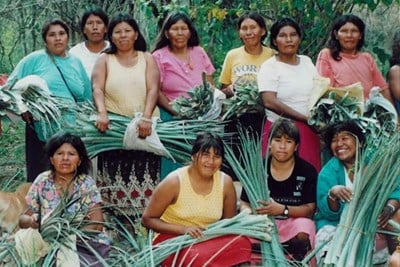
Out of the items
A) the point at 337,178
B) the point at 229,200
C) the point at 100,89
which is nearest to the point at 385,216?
the point at 337,178

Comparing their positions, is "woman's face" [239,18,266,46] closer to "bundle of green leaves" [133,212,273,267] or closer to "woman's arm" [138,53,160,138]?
"woman's arm" [138,53,160,138]

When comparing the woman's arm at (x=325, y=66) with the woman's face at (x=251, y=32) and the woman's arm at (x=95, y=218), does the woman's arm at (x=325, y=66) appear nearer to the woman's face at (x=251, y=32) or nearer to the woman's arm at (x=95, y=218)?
the woman's face at (x=251, y=32)

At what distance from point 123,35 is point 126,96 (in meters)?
0.34

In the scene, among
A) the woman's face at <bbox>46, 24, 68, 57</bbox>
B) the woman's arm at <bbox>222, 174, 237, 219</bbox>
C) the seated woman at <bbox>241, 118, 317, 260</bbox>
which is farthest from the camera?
the woman's face at <bbox>46, 24, 68, 57</bbox>

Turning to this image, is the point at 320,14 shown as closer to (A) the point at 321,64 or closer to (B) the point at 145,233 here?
(A) the point at 321,64

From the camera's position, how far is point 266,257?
3910 mm

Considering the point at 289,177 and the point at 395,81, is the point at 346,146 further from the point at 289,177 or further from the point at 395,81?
the point at 395,81

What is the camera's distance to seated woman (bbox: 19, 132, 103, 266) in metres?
4.13

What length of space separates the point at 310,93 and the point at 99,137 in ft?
3.79

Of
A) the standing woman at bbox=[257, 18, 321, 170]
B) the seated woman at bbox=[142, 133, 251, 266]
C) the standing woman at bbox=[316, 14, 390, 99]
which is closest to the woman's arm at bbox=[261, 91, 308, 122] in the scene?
the standing woman at bbox=[257, 18, 321, 170]

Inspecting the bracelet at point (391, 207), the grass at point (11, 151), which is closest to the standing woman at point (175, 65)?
the bracelet at point (391, 207)

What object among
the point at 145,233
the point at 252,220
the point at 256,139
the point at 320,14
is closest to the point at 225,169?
the point at 256,139

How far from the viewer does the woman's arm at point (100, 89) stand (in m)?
4.72

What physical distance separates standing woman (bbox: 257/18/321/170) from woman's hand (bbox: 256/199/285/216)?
64cm
